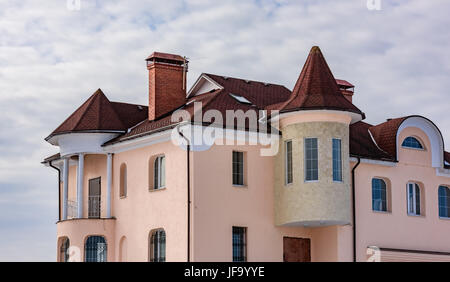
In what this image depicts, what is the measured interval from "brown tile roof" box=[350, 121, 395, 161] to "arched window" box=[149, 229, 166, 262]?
8701 millimetres

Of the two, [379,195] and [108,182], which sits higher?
[108,182]

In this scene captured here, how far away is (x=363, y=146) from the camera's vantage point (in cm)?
4003

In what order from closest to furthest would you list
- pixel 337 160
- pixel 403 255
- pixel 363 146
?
pixel 337 160 < pixel 403 255 < pixel 363 146

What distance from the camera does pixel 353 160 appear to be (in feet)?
126

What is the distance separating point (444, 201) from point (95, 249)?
16.1 m

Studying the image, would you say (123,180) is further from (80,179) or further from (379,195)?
(379,195)

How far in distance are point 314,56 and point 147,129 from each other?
7.44 m

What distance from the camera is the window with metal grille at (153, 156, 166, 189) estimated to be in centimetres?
3662

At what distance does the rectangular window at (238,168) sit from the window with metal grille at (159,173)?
9.20 feet

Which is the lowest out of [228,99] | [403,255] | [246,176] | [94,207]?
[403,255]

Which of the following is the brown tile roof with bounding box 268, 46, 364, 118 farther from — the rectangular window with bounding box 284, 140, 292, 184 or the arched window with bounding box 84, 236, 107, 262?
the arched window with bounding box 84, 236, 107, 262

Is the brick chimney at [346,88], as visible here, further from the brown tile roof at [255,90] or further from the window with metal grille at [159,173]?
the window with metal grille at [159,173]

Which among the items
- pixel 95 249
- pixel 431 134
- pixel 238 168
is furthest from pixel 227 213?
pixel 431 134
